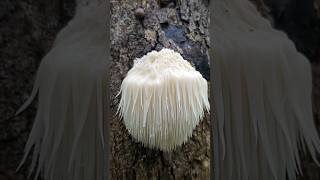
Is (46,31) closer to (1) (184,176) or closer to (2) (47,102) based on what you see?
(2) (47,102)

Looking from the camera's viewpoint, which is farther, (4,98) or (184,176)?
(4,98)

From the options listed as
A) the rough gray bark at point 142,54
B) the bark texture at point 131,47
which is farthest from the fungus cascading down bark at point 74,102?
the rough gray bark at point 142,54

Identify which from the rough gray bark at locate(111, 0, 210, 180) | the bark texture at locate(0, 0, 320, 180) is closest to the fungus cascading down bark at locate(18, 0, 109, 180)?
the bark texture at locate(0, 0, 320, 180)

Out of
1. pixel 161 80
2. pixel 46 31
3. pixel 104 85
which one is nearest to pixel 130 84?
pixel 161 80

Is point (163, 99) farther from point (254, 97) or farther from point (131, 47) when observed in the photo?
point (254, 97)

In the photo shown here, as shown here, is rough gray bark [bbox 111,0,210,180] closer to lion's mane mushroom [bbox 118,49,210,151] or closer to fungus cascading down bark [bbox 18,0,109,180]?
lion's mane mushroom [bbox 118,49,210,151]
